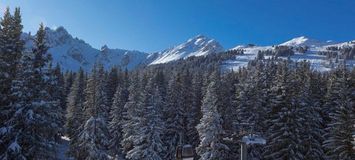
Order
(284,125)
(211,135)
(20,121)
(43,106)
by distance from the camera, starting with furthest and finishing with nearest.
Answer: (211,135) < (284,125) < (43,106) < (20,121)

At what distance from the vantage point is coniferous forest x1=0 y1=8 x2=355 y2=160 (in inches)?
1224

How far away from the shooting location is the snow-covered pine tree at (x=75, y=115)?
190ft

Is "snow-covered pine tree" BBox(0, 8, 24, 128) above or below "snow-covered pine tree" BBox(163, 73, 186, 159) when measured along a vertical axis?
above

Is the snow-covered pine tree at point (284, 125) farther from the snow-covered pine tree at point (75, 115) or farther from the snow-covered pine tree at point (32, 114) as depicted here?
the snow-covered pine tree at point (32, 114)

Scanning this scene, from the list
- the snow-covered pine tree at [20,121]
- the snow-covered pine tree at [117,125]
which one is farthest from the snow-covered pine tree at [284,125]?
the snow-covered pine tree at [117,125]

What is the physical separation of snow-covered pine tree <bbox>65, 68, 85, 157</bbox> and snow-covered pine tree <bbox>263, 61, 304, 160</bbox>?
21125 millimetres

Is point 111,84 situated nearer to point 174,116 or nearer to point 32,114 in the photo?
point 174,116

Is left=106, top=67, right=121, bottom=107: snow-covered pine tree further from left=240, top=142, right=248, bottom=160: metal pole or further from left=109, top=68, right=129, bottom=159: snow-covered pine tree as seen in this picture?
left=240, top=142, right=248, bottom=160: metal pole

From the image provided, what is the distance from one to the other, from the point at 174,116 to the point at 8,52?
35240mm

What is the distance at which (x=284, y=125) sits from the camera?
157 feet

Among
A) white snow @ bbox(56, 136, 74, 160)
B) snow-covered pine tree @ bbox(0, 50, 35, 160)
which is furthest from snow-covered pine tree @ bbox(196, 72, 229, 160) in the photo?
white snow @ bbox(56, 136, 74, 160)

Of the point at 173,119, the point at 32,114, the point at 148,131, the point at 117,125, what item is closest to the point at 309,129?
the point at 148,131

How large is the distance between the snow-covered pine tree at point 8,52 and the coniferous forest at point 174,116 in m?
0.07

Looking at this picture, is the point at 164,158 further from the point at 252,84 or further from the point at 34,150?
the point at 34,150
